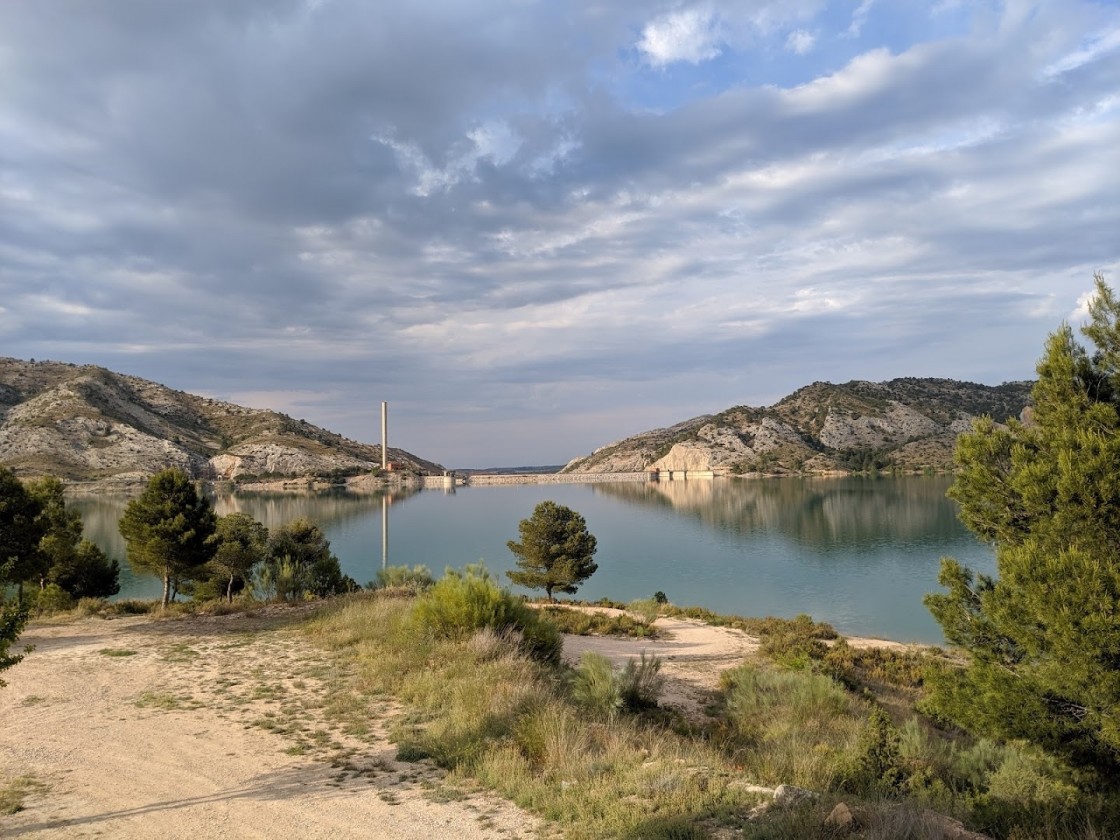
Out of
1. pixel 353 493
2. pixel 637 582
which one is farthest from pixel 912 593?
pixel 353 493

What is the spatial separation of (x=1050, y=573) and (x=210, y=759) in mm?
8662

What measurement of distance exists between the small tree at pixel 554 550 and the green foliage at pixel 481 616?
20943 mm

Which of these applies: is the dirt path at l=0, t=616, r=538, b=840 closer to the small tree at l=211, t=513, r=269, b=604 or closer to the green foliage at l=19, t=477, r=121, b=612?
the green foliage at l=19, t=477, r=121, b=612

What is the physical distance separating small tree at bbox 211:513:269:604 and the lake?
9338 millimetres

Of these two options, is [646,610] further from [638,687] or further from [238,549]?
[238,549]

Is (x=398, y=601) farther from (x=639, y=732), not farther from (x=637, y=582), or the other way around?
(x=637, y=582)

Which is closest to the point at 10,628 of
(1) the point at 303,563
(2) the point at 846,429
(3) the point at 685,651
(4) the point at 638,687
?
(4) the point at 638,687

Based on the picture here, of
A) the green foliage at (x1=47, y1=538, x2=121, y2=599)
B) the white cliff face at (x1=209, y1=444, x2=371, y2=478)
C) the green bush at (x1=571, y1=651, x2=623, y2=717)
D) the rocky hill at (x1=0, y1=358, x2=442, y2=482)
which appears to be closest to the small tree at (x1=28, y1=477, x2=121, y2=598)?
the green foliage at (x1=47, y1=538, x2=121, y2=599)

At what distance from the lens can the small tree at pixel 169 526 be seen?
1914 centimetres

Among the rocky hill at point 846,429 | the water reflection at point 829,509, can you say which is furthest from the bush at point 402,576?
the rocky hill at point 846,429

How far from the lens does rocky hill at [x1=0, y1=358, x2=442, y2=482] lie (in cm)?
10600

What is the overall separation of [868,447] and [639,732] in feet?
489

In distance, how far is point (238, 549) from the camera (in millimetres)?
28750

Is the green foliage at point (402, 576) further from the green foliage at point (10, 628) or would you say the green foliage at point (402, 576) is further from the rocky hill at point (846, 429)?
the rocky hill at point (846, 429)
